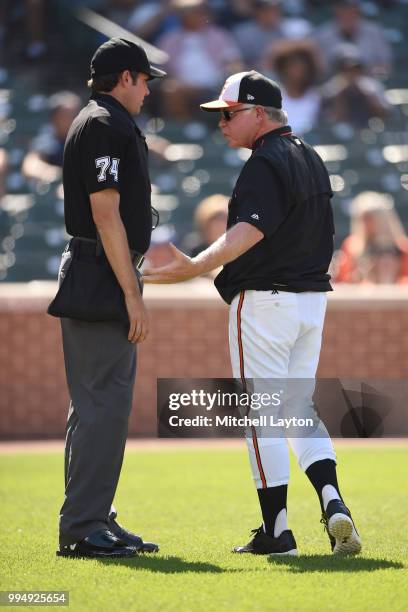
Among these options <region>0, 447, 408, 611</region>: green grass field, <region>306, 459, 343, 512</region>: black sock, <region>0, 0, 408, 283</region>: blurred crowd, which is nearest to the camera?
<region>0, 447, 408, 611</region>: green grass field

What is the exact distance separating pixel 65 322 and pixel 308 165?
1.24 metres

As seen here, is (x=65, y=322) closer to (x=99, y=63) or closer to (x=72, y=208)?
(x=72, y=208)

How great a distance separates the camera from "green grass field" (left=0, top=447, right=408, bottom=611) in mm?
4066

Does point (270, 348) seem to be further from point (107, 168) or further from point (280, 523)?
point (107, 168)

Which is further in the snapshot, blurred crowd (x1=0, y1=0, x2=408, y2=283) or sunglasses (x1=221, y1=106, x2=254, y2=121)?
blurred crowd (x1=0, y1=0, x2=408, y2=283)

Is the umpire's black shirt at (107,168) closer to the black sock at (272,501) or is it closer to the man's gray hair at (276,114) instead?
the man's gray hair at (276,114)

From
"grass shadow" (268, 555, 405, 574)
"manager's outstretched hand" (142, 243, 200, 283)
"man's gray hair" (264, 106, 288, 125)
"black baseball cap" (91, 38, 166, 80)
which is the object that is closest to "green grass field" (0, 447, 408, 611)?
"grass shadow" (268, 555, 405, 574)

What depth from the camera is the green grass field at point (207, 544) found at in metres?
4.07

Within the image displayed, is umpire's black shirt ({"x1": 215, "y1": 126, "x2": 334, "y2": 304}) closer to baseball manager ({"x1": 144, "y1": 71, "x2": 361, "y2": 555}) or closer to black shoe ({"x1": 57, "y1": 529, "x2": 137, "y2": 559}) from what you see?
baseball manager ({"x1": 144, "y1": 71, "x2": 361, "y2": 555})

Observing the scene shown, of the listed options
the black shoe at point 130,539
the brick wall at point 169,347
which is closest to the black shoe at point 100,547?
the black shoe at point 130,539

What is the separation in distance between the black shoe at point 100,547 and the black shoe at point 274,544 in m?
0.53

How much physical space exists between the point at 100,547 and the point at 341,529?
977 millimetres

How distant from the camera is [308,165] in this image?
5.15 meters

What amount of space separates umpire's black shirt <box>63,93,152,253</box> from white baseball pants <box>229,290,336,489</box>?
0.53 metres
